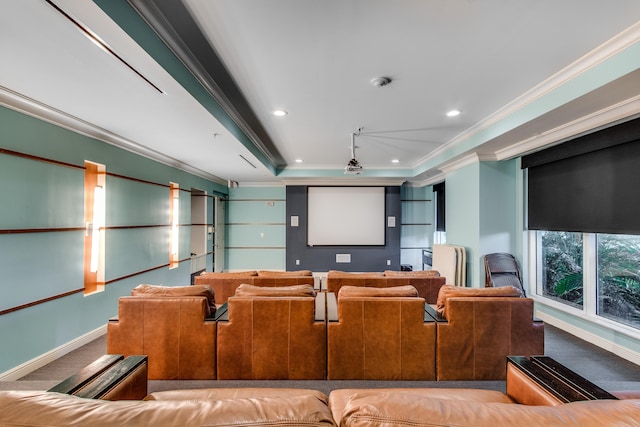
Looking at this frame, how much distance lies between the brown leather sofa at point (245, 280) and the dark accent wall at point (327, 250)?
11.7 ft

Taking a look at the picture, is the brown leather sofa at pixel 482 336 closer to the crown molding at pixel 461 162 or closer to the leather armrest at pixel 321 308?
the leather armrest at pixel 321 308

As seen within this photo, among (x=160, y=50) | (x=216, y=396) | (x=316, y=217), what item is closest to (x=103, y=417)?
(x=216, y=396)

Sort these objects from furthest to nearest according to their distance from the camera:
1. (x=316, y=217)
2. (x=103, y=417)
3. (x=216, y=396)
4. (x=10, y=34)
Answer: (x=316, y=217) → (x=10, y=34) → (x=216, y=396) → (x=103, y=417)

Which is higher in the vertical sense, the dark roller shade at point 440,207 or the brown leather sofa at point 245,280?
the dark roller shade at point 440,207

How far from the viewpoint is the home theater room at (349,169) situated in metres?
1.38

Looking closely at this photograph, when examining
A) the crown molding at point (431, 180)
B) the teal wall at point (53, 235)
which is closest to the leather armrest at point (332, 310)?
the teal wall at point (53, 235)

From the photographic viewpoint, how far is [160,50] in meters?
1.88

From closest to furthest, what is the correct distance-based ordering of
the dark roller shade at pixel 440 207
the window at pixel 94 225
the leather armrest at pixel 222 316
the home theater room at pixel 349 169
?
the home theater room at pixel 349 169 → the leather armrest at pixel 222 316 → the window at pixel 94 225 → the dark roller shade at pixel 440 207

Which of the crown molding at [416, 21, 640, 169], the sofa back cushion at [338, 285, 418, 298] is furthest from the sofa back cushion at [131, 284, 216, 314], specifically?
the crown molding at [416, 21, 640, 169]

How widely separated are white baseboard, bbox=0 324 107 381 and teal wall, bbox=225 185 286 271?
170 inches

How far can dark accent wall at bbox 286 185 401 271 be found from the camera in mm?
7234

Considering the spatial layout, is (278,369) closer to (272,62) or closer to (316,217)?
(272,62)

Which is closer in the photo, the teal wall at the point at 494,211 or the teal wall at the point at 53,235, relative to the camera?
the teal wall at the point at 53,235

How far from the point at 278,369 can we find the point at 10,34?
266cm
